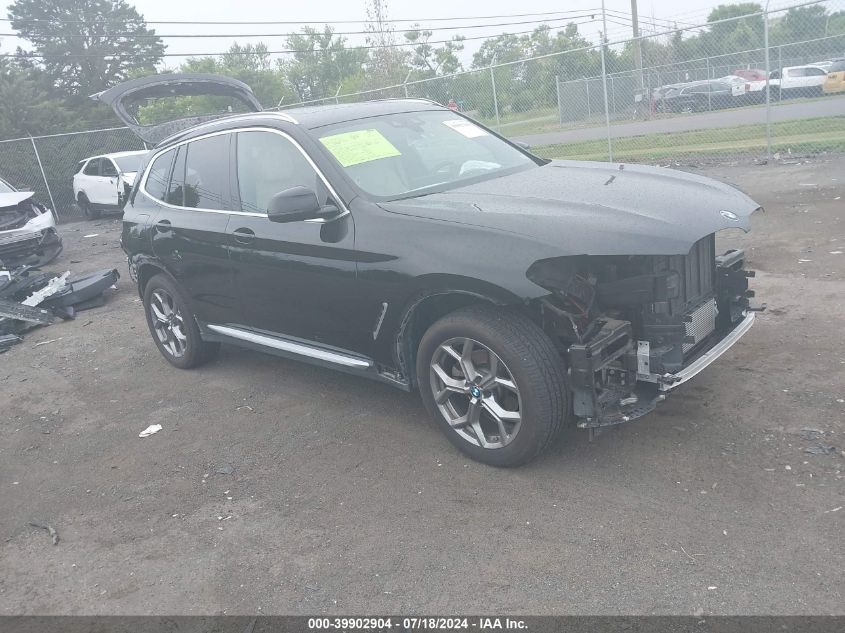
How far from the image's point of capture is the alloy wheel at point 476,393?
375 cm

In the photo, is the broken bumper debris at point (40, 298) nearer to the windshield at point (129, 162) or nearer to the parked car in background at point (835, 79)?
the windshield at point (129, 162)

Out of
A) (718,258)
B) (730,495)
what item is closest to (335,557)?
(730,495)

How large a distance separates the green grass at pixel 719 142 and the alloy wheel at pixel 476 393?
11.5 metres

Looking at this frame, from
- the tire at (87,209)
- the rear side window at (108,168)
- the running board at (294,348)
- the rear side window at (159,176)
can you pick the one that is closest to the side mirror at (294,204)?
the running board at (294,348)

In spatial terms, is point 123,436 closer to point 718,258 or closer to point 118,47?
point 718,258

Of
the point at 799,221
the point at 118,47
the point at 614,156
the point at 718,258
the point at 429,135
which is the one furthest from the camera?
the point at 118,47

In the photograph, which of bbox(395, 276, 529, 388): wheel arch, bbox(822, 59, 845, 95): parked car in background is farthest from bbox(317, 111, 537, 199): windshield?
bbox(822, 59, 845, 95): parked car in background

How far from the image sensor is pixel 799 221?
8.30m

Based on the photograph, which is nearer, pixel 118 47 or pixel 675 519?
pixel 675 519

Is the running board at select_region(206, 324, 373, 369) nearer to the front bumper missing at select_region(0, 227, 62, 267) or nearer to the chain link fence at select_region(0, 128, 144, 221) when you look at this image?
the front bumper missing at select_region(0, 227, 62, 267)

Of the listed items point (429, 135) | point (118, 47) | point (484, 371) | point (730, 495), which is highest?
point (118, 47)

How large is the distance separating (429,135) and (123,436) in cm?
292

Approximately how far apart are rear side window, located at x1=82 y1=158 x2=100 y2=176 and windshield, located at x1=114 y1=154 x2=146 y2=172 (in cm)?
110

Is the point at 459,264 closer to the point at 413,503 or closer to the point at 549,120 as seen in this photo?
the point at 413,503
